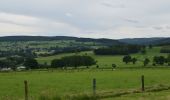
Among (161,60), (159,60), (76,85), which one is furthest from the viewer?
(161,60)

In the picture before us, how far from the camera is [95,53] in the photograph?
195 metres

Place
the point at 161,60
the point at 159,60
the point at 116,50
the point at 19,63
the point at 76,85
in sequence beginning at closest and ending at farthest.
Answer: the point at 76,85
the point at 159,60
the point at 161,60
the point at 19,63
the point at 116,50

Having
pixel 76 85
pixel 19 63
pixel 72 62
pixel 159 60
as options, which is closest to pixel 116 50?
pixel 159 60

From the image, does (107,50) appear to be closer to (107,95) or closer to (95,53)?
(95,53)

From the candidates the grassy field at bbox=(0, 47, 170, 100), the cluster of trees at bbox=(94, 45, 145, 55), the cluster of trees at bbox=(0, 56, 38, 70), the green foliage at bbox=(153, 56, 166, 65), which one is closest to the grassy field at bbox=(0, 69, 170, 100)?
the grassy field at bbox=(0, 47, 170, 100)

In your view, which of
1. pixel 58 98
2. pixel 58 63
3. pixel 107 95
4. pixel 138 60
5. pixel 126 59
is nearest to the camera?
pixel 58 98

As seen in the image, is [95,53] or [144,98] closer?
[144,98]

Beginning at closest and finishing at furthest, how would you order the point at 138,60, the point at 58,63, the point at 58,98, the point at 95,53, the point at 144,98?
the point at 58,98 < the point at 144,98 < the point at 58,63 < the point at 138,60 < the point at 95,53

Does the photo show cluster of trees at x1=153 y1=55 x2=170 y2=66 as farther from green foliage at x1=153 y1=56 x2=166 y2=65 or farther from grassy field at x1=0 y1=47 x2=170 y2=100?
grassy field at x1=0 y1=47 x2=170 y2=100

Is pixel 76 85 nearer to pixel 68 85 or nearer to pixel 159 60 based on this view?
pixel 68 85

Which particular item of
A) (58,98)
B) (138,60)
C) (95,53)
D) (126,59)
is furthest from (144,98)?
(95,53)

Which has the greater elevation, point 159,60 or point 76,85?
point 76,85

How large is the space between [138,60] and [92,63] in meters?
24.6

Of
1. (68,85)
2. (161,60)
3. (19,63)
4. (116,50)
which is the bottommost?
(19,63)
